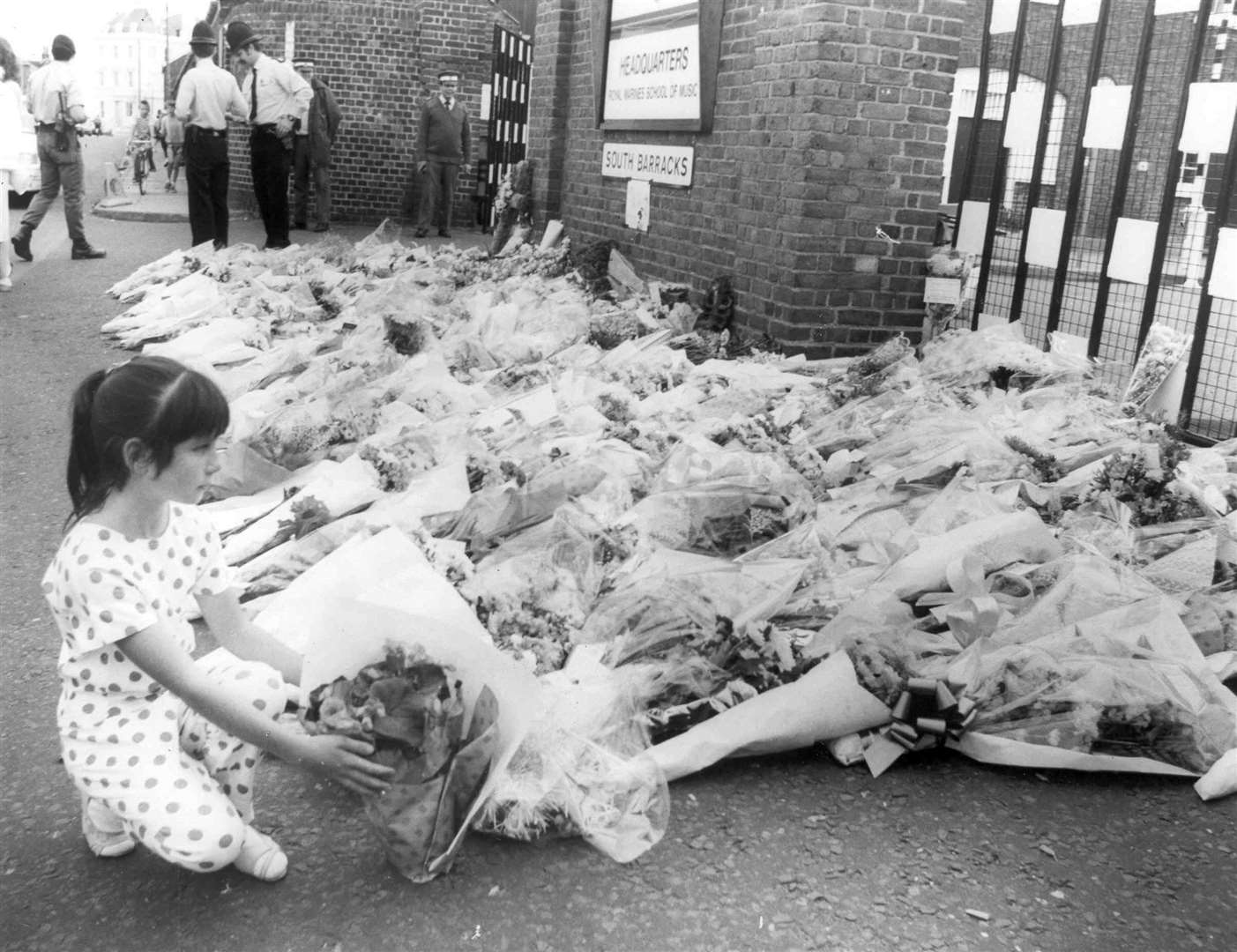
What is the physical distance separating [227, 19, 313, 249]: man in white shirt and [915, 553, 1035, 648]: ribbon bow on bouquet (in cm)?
906

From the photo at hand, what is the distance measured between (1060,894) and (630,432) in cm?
236

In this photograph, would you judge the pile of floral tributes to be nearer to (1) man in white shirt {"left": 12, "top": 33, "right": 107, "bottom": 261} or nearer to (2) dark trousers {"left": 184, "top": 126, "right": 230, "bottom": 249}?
(2) dark trousers {"left": 184, "top": 126, "right": 230, "bottom": 249}

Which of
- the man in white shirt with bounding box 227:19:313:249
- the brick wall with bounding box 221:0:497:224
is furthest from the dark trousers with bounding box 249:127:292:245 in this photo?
the brick wall with bounding box 221:0:497:224

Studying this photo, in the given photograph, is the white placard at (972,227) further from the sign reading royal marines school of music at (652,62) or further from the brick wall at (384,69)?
the brick wall at (384,69)

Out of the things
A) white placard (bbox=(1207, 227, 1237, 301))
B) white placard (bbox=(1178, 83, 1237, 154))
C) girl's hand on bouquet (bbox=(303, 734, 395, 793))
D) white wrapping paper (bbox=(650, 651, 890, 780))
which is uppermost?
white placard (bbox=(1178, 83, 1237, 154))

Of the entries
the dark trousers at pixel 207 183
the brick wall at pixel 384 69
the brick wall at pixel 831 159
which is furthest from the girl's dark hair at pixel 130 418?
the brick wall at pixel 384 69

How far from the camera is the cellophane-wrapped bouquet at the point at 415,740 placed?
214 centimetres

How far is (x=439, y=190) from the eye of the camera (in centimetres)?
1479

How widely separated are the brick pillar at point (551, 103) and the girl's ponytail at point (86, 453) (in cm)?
734

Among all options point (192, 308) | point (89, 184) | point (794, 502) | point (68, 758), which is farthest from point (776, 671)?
point (89, 184)

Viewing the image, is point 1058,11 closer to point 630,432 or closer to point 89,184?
point 630,432

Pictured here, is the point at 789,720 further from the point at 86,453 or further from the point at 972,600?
the point at 86,453

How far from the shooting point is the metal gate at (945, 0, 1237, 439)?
198 inches

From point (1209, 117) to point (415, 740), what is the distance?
4.31 meters
